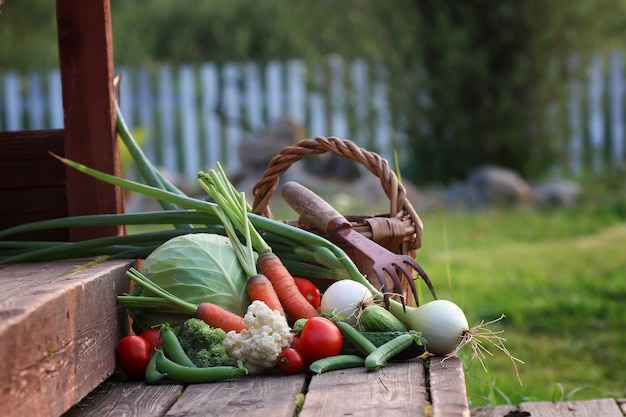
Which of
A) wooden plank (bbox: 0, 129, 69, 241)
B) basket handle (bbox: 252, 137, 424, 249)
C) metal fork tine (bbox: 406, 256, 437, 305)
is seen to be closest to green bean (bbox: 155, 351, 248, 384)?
metal fork tine (bbox: 406, 256, 437, 305)

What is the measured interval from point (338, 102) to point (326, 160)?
1035 millimetres

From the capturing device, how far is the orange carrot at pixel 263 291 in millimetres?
2246

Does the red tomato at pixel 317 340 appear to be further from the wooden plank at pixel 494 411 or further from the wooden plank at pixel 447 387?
the wooden plank at pixel 494 411

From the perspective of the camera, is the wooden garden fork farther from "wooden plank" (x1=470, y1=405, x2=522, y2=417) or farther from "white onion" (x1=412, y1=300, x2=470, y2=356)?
"wooden plank" (x1=470, y1=405, x2=522, y2=417)

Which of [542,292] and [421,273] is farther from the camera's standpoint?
[542,292]

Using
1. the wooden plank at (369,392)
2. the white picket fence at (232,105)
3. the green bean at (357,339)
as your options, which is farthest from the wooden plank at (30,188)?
the white picket fence at (232,105)

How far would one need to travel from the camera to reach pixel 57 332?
6.07 feet

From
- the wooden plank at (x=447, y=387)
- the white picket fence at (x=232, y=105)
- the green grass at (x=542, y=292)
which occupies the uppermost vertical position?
the white picket fence at (x=232, y=105)

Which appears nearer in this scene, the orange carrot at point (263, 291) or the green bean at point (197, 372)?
the green bean at point (197, 372)

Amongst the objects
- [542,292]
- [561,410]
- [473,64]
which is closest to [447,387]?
[561,410]

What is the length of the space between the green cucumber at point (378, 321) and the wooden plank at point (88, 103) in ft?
3.60

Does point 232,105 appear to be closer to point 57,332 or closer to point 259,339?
point 259,339

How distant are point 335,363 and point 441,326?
0.29 meters

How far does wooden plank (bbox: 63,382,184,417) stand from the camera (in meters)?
1.92
